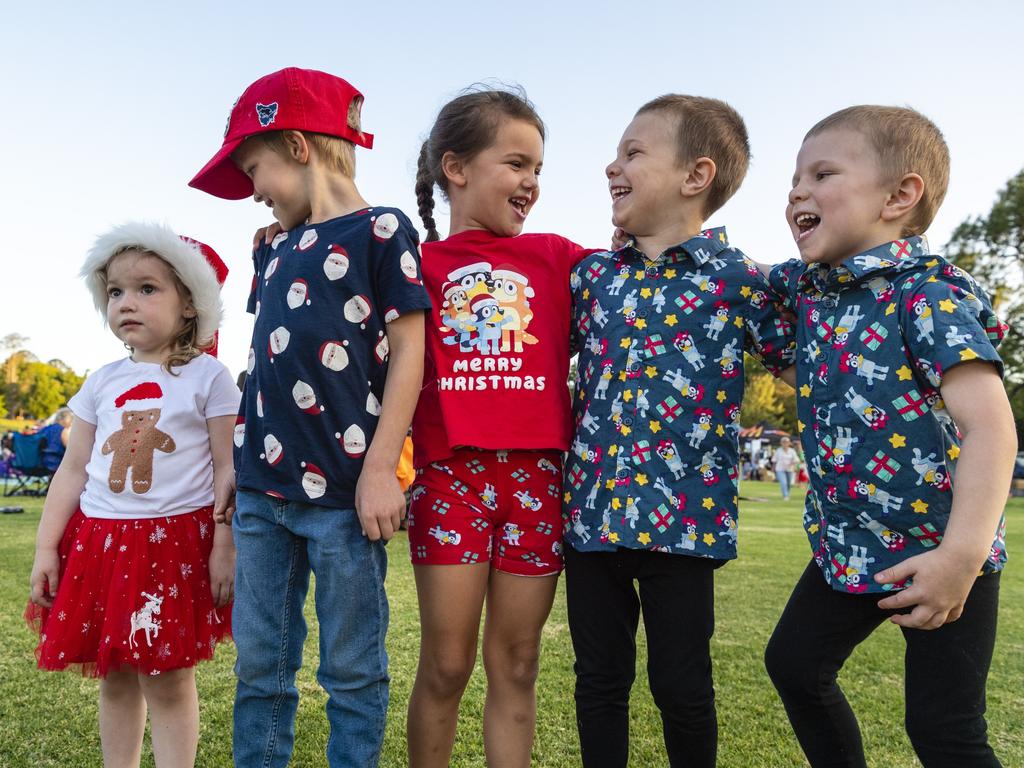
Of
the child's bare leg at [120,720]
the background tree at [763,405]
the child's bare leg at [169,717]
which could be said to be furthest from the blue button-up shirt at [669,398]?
the background tree at [763,405]

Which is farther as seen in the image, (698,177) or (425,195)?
(425,195)

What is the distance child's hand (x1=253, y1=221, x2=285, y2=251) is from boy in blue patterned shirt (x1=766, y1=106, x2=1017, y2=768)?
1334 mm

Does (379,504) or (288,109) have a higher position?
(288,109)

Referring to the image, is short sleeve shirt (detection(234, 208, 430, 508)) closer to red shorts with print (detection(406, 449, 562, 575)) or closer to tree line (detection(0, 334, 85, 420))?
red shorts with print (detection(406, 449, 562, 575))

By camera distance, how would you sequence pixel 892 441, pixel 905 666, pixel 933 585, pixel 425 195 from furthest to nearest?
1. pixel 425 195
2. pixel 905 666
3. pixel 892 441
4. pixel 933 585

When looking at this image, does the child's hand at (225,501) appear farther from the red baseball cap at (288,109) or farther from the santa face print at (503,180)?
the santa face print at (503,180)

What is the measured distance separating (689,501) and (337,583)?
33.4 inches

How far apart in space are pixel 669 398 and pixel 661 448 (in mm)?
126

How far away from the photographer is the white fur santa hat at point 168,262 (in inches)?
88.7

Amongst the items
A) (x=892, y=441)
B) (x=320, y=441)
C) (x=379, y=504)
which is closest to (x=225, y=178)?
(x=320, y=441)

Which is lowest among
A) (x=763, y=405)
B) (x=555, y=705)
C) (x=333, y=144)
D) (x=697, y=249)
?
(x=555, y=705)

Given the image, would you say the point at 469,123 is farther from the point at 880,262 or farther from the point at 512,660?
the point at 512,660

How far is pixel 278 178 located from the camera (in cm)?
199

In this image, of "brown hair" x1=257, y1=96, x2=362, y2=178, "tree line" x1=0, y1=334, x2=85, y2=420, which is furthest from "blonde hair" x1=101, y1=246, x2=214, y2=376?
"tree line" x1=0, y1=334, x2=85, y2=420
